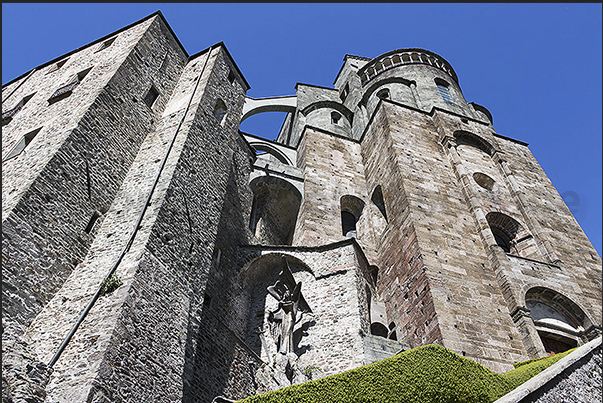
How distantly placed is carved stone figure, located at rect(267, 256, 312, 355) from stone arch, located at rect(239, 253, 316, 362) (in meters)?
0.23

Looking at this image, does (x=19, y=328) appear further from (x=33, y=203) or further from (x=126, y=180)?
(x=126, y=180)

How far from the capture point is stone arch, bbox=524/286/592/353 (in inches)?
573

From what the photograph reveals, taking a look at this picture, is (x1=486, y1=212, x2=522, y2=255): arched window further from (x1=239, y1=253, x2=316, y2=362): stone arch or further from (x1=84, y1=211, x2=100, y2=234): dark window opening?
(x1=84, y1=211, x2=100, y2=234): dark window opening

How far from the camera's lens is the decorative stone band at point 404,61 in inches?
1129

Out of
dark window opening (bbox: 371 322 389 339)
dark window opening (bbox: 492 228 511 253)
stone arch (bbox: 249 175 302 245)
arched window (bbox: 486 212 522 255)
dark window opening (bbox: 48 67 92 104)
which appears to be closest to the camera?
dark window opening (bbox: 48 67 92 104)

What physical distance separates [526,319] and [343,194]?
873 cm

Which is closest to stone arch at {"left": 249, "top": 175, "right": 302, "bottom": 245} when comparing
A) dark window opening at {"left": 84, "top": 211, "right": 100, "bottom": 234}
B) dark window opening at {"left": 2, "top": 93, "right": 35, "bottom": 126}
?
dark window opening at {"left": 2, "top": 93, "right": 35, "bottom": 126}

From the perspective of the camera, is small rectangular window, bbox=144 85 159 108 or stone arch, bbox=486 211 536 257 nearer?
small rectangular window, bbox=144 85 159 108

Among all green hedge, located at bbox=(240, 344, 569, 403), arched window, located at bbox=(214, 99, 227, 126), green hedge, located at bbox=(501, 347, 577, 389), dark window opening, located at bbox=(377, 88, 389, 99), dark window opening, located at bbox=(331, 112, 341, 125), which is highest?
dark window opening, located at bbox=(377, 88, 389, 99)

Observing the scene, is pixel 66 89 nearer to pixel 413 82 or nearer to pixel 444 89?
pixel 413 82

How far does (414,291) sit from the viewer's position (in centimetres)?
1451

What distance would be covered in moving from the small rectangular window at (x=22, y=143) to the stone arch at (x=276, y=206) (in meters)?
8.10

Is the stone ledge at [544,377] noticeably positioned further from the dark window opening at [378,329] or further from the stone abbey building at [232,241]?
the dark window opening at [378,329]

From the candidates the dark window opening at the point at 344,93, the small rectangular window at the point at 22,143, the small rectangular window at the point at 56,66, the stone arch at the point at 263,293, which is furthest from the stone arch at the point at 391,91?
the small rectangular window at the point at 22,143
